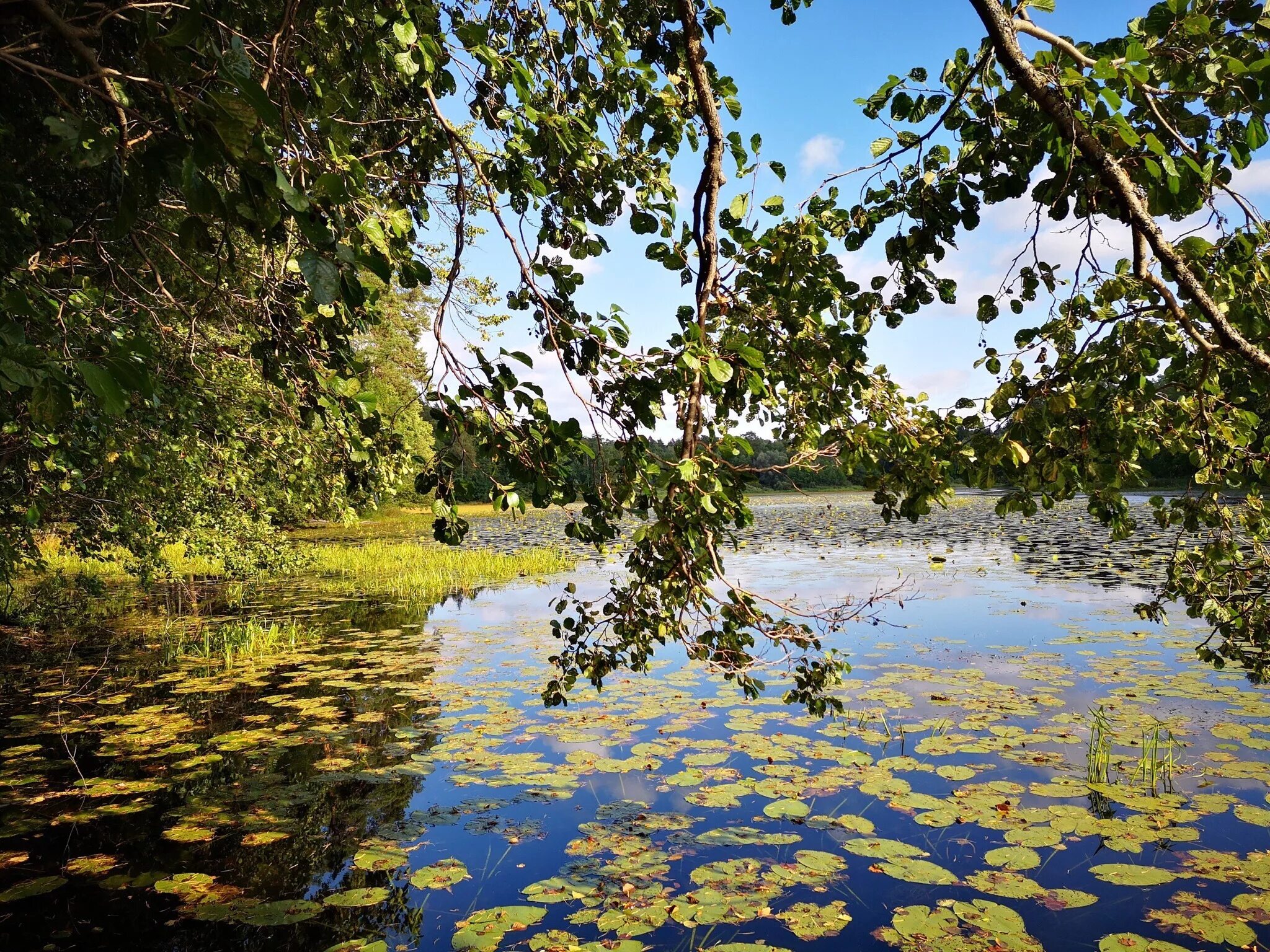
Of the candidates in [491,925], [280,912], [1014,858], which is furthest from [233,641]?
[1014,858]

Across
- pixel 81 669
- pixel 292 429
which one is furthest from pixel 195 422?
pixel 81 669

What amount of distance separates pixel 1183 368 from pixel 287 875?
527 centimetres

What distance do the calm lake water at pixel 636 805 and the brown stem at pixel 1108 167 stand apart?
3.09m

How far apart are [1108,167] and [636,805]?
4.87 m

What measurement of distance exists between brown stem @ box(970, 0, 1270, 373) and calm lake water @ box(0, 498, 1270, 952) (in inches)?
121

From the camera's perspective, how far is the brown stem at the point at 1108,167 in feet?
6.57

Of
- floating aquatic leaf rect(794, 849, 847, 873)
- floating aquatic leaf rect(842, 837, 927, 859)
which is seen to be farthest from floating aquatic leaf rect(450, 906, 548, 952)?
floating aquatic leaf rect(842, 837, 927, 859)

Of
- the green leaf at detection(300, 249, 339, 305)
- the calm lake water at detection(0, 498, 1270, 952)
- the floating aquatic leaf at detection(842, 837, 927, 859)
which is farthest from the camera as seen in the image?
the floating aquatic leaf at detection(842, 837, 927, 859)

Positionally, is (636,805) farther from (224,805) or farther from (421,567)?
(421,567)

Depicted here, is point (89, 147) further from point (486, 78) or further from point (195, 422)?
point (195, 422)

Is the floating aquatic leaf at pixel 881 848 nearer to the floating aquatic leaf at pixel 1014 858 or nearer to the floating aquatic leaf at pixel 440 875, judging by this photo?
the floating aquatic leaf at pixel 1014 858

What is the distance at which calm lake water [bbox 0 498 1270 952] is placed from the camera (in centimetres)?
392

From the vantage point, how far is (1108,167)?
6.77 ft

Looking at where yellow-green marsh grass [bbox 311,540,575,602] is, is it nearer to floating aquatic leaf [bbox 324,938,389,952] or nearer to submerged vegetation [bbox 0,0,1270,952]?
submerged vegetation [bbox 0,0,1270,952]
